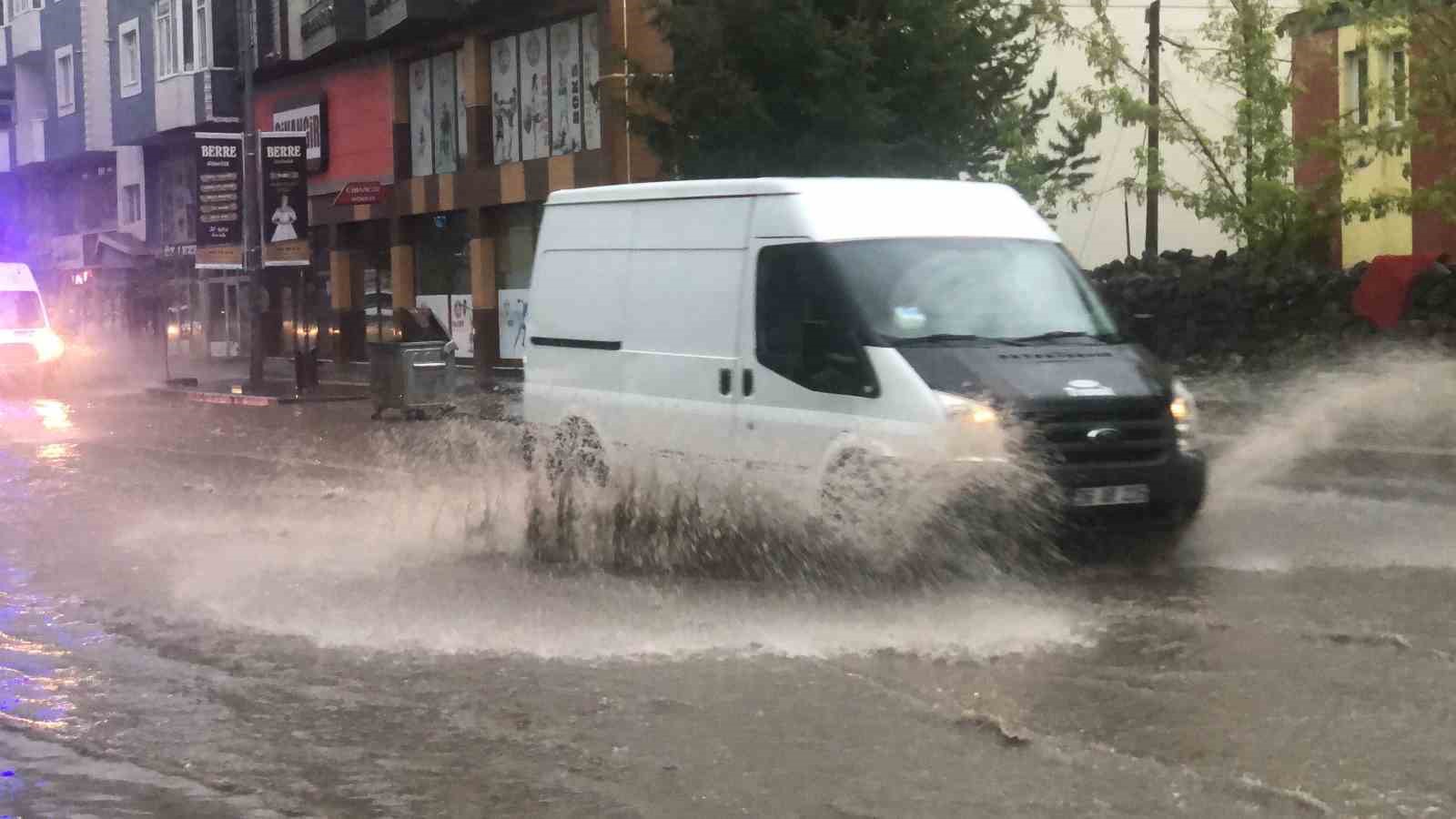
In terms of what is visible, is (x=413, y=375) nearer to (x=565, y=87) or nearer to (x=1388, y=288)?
(x=565, y=87)

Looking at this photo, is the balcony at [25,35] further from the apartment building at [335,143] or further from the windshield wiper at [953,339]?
the windshield wiper at [953,339]

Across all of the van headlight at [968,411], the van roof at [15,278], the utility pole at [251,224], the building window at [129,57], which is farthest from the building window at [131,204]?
the van headlight at [968,411]

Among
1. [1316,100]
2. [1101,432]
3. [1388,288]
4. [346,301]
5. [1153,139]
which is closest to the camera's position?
[1101,432]

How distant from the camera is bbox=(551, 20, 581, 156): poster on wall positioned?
Answer: 32.2 meters

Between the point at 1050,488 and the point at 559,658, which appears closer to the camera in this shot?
the point at 559,658

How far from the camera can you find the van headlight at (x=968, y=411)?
31.1 feet

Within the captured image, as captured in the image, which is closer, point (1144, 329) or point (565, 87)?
point (1144, 329)

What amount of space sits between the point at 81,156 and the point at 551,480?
46.3m

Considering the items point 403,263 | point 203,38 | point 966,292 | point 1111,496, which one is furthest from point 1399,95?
point 203,38

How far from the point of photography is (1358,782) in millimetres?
5707

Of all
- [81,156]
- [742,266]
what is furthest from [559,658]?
[81,156]

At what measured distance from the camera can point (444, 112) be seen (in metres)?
36.9

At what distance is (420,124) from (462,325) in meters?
4.57

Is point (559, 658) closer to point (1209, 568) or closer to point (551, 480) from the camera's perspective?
point (1209, 568)
